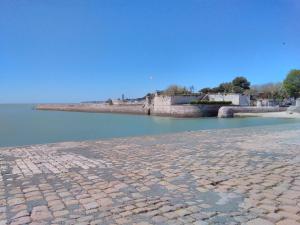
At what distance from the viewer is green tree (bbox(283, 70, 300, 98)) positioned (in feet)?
232

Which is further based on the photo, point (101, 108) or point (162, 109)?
point (101, 108)

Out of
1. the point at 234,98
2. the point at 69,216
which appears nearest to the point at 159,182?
the point at 69,216

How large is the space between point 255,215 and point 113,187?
221cm

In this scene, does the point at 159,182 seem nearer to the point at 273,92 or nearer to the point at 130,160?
the point at 130,160

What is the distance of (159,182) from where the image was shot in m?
5.35

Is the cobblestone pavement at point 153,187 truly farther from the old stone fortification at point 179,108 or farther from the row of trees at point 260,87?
the row of trees at point 260,87

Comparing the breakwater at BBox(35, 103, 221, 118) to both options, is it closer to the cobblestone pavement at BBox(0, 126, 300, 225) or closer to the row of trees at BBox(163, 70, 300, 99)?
the row of trees at BBox(163, 70, 300, 99)

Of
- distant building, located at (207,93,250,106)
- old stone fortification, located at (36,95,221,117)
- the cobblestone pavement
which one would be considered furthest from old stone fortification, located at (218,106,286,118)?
the cobblestone pavement

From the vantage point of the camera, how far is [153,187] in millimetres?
5062

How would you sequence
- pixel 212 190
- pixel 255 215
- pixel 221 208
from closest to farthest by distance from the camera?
pixel 255 215 → pixel 221 208 → pixel 212 190

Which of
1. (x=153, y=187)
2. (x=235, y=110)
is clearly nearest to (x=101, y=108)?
(x=235, y=110)

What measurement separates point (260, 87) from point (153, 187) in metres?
98.2

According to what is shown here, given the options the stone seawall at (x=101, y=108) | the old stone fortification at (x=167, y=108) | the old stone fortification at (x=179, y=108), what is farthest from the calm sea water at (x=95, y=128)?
the stone seawall at (x=101, y=108)

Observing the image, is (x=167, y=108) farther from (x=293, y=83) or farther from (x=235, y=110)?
(x=293, y=83)
